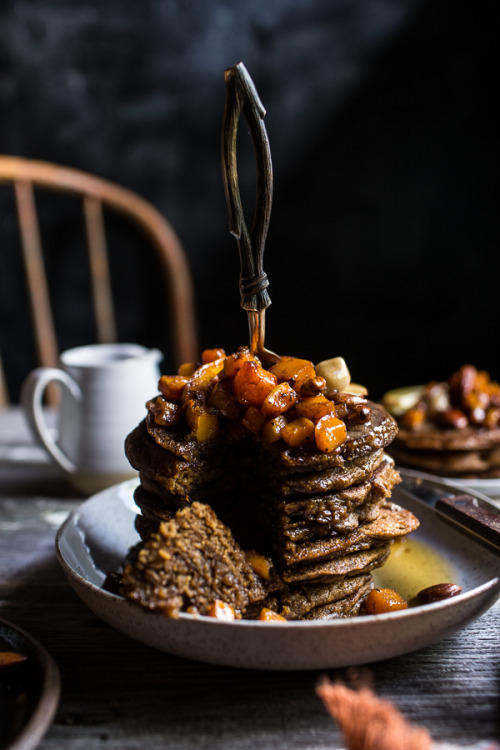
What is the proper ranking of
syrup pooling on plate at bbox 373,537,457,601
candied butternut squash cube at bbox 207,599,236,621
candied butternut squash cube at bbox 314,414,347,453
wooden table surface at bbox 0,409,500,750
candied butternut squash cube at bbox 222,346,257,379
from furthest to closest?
syrup pooling on plate at bbox 373,537,457,601
candied butternut squash cube at bbox 222,346,257,379
candied butternut squash cube at bbox 314,414,347,453
candied butternut squash cube at bbox 207,599,236,621
wooden table surface at bbox 0,409,500,750

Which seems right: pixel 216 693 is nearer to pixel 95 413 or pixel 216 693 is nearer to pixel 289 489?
pixel 289 489

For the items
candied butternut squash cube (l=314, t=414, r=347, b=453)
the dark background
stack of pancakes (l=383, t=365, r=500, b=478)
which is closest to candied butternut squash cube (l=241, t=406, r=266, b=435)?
candied butternut squash cube (l=314, t=414, r=347, b=453)

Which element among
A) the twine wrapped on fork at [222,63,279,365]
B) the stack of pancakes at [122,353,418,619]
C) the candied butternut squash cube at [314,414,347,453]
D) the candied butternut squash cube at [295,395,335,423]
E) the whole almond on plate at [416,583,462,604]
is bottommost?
the whole almond on plate at [416,583,462,604]

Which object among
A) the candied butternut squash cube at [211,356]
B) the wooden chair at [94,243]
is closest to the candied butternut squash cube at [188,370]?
the candied butternut squash cube at [211,356]

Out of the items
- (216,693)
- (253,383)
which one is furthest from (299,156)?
(216,693)

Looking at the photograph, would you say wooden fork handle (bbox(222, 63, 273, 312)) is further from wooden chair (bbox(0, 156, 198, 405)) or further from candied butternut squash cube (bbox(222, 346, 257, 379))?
wooden chair (bbox(0, 156, 198, 405))

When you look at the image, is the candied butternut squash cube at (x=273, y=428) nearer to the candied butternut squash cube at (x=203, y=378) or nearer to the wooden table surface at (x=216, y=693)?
the candied butternut squash cube at (x=203, y=378)
